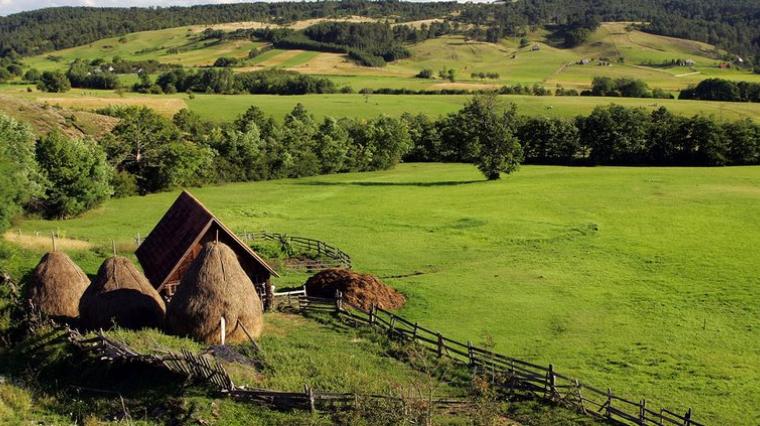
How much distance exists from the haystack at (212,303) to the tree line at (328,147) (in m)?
37.6

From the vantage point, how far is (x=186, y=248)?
3200 centimetres

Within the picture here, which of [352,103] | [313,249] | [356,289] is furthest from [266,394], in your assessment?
[352,103]

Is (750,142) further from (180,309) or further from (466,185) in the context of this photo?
(180,309)

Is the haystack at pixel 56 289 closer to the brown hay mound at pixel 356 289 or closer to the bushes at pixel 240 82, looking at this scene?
the brown hay mound at pixel 356 289

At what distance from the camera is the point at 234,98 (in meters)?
145

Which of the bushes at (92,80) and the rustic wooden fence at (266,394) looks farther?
the bushes at (92,80)

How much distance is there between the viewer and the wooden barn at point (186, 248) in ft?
105

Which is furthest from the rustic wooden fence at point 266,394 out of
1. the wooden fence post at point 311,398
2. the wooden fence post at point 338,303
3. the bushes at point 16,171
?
the bushes at point 16,171

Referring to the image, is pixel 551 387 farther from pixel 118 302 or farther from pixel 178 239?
pixel 178 239

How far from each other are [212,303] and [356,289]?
11079mm

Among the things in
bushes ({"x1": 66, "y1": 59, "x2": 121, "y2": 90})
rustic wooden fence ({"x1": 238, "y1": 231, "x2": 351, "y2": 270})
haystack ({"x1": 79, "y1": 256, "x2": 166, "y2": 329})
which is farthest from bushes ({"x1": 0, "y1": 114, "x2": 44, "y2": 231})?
bushes ({"x1": 66, "y1": 59, "x2": 121, "y2": 90})

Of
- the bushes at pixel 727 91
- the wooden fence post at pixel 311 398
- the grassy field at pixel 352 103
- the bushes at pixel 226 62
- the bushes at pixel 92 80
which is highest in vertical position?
the bushes at pixel 226 62

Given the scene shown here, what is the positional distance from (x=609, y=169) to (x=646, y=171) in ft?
18.3

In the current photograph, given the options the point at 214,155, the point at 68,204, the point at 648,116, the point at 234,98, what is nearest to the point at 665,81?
the point at 648,116
